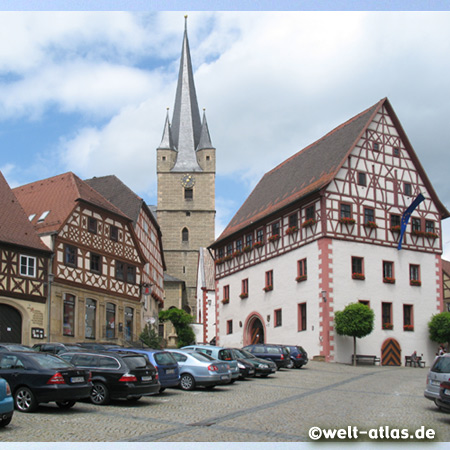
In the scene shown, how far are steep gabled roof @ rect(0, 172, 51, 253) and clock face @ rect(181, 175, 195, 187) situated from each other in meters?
68.1

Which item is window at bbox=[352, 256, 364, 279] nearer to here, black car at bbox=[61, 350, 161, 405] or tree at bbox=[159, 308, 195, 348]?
black car at bbox=[61, 350, 161, 405]

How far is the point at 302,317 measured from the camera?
44500 millimetres

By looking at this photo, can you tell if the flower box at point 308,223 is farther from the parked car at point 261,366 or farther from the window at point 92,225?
the parked car at point 261,366

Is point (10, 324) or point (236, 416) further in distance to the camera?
point (10, 324)

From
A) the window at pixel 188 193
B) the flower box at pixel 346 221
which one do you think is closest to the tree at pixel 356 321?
the flower box at pixel 346 221

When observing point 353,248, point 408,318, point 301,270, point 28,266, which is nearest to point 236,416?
point 28,266

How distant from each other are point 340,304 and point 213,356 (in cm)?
1717

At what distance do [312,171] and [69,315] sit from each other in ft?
60.5

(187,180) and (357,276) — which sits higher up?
(187,180)

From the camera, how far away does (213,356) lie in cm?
2658

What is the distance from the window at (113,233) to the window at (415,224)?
60.8 feet

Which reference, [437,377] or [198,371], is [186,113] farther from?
[437,377]

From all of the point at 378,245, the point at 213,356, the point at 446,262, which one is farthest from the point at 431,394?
the point at 446,262

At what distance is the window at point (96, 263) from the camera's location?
140ft
